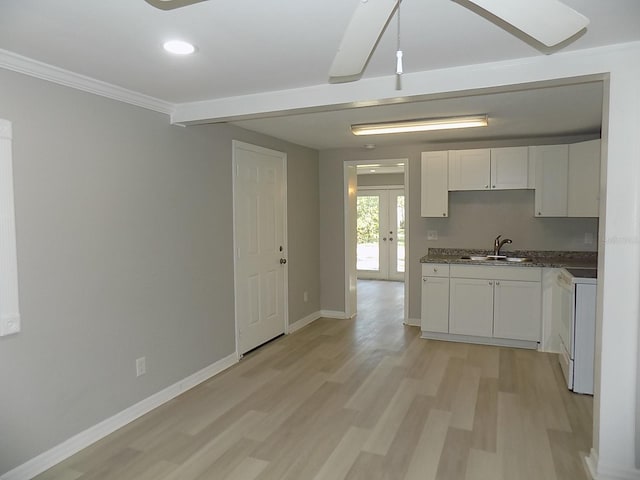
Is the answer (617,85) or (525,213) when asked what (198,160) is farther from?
(525,213)

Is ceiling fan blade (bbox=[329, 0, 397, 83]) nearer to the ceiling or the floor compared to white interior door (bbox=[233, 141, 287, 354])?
nearer to the ceiling

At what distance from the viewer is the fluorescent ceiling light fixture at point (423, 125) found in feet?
12.9

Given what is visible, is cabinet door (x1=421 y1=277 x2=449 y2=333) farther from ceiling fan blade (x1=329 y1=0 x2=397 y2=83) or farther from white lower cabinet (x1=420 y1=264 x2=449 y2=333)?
ceiling fan blade (x1=329 y1=0 x2=397 y2=83)

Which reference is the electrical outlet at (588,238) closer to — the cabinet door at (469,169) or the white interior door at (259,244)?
the cabinet door at (469,169)

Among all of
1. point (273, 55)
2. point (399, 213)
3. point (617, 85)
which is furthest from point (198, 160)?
point (399, 213)

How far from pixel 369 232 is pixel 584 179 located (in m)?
5.14

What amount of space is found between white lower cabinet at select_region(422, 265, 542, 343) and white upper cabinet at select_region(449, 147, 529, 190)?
97cm

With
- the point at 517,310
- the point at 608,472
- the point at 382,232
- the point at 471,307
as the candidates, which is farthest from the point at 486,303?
the point at 382,232

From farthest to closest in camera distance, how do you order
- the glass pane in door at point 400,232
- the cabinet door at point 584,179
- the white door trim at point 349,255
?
the glass pane in door at point 400,232, the white door trim at point 349,255, the cabinet door at point 584,179

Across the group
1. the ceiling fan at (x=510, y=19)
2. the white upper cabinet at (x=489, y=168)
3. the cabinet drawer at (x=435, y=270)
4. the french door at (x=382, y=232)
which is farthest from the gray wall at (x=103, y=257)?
the french door at (x=382, y=232)

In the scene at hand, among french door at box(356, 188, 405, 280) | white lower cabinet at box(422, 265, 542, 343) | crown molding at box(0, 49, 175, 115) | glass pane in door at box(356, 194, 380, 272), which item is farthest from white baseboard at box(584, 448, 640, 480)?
glass pane in door at box(356, 194, 380, 272)

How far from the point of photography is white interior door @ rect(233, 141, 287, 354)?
14.5ft

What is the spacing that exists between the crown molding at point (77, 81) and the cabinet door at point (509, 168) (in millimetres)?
3519

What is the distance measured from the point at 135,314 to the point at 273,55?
6.68 feet
